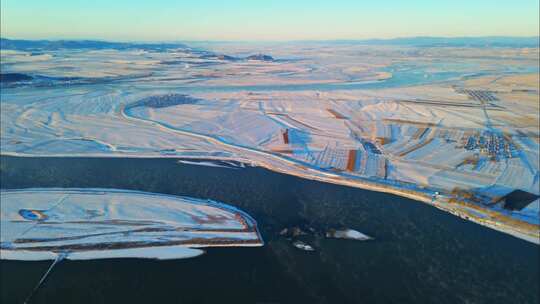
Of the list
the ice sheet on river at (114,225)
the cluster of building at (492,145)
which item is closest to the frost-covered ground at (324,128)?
the cluster of building at (492,145)

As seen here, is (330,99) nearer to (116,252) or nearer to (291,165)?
(291,165)

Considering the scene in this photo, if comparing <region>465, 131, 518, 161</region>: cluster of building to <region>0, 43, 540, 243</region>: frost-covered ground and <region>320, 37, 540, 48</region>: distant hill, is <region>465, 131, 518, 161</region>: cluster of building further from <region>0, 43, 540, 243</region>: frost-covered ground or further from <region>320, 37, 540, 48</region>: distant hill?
<region>320, 37, 540, 48</region>: distant hill

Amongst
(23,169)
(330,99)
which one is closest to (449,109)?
(330,99)

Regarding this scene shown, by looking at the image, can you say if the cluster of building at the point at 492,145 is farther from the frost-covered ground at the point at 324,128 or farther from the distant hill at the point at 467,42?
the distant hill at the point at 467,42

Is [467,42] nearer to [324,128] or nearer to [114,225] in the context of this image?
[324,128]

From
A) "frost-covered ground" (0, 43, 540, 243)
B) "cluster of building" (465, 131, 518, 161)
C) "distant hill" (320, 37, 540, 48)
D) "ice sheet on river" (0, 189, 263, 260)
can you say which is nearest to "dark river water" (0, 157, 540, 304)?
"ice sheet on river" (0, 189, 263, 260)

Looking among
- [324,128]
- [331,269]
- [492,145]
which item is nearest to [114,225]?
[331,269]

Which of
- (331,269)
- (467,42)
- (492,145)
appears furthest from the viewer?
(467,42)
